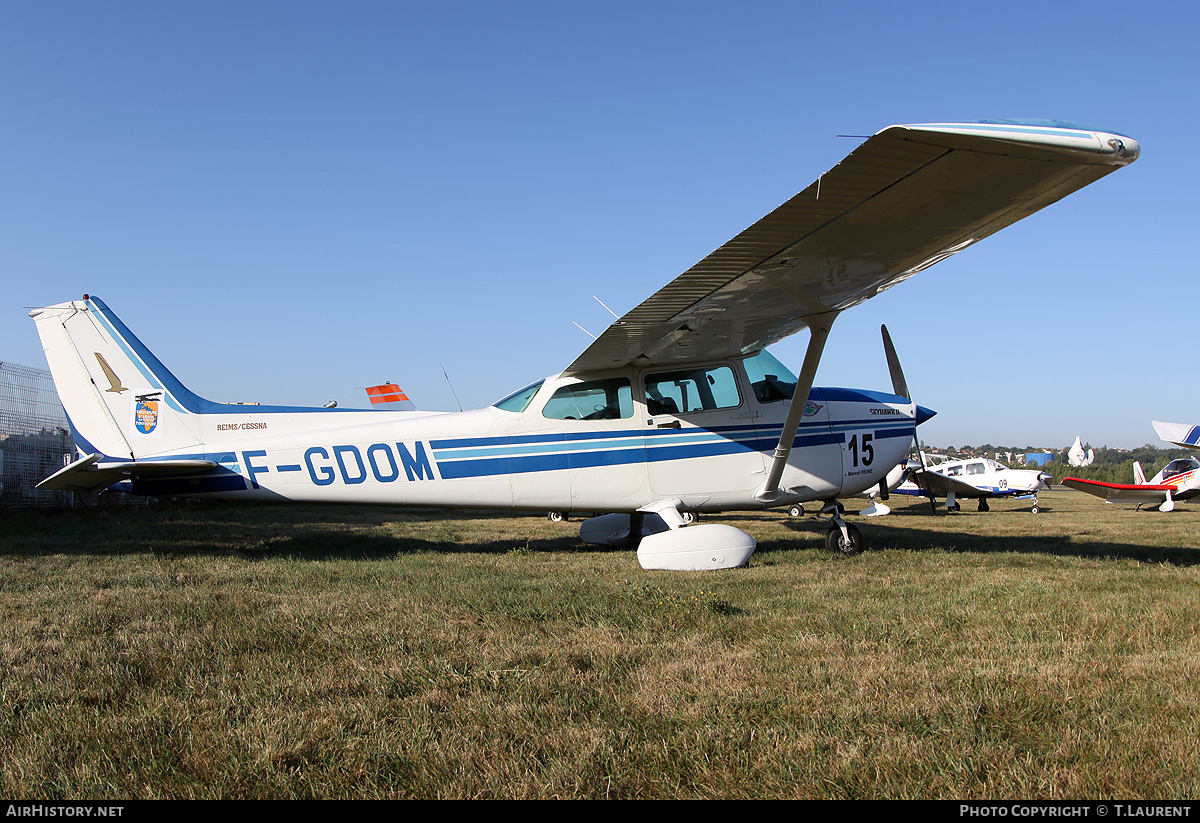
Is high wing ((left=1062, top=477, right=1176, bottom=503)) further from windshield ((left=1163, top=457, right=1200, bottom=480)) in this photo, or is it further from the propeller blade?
the propeller blade

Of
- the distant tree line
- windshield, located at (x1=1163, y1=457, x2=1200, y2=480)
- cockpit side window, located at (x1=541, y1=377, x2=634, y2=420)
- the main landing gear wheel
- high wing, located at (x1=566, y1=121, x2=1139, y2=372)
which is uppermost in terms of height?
high wing, located at (x1=566, y1=121, x2=1139, y2=372)

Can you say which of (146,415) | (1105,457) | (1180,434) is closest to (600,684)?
(146,415)

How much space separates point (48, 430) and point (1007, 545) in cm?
1840

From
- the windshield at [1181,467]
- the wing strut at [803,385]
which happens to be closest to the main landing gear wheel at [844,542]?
the wing strut at [803,385]

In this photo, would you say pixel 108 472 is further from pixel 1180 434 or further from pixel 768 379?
pixel 1180 434

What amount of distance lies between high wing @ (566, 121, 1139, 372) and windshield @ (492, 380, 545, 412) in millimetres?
615

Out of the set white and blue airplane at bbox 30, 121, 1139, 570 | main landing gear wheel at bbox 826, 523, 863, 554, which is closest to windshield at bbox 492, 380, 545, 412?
white and blue airplane at bbox 30, 121, 1139, 570

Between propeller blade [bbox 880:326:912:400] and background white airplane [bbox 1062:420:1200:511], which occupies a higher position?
propeller blade [bbox 880:326:912:400]

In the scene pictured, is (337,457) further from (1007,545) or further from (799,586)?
(1007,545)

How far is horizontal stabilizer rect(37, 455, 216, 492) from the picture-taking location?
24.1 feet

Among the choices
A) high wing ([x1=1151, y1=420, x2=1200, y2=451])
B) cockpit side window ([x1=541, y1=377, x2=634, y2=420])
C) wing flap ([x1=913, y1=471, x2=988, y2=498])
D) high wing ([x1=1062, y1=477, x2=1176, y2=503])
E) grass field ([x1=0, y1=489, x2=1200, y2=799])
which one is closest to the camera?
grass field ([x1=0, y1=489, x2=1200, y2=799])

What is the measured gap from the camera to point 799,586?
5.69 m

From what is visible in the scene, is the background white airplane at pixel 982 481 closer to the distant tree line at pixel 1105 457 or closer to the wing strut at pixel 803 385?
the wing strut at pixel 803 385

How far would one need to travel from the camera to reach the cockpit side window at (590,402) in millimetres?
8156
